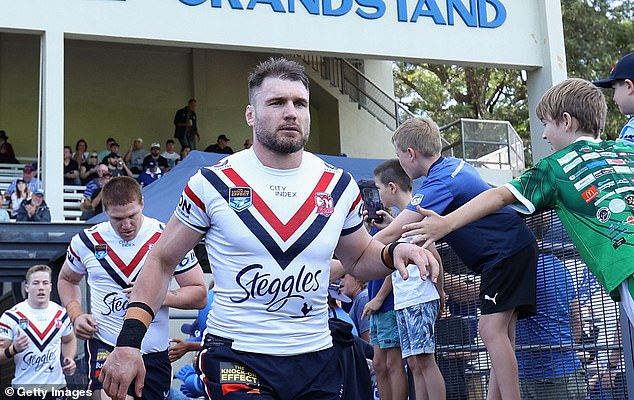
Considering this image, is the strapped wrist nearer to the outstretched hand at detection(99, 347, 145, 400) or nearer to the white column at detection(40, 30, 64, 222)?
the white column at detection(40, 30, 64, 222)

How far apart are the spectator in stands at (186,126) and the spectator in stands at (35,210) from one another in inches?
325

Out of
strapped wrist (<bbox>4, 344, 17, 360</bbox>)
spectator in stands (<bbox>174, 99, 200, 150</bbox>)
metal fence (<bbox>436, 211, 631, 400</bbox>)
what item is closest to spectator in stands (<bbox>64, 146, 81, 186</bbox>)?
spectator in stands (<bbox>174, 99, 200, 150</bbox>)

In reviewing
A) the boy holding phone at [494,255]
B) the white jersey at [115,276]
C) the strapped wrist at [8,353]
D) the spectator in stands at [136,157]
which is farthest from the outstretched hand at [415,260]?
the spectator in stands at [136,157]

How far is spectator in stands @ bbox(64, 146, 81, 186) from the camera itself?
2145 cm

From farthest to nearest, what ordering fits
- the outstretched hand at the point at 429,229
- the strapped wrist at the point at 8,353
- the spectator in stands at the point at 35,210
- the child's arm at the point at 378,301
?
the spectator in stands at the point at 35,210 → the strapped wrist at the point at 8,353 → the child's arm at the point at 378,301 → the outstretched hand at the point at 429,229

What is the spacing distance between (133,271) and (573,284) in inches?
130

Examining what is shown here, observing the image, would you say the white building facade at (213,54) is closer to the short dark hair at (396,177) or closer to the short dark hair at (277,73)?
the short dark hair at (396,177)

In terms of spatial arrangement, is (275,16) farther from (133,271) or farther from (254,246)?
(254,246)

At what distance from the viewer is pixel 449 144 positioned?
2325 centimetres

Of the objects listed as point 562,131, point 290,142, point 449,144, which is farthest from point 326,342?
point 449,144

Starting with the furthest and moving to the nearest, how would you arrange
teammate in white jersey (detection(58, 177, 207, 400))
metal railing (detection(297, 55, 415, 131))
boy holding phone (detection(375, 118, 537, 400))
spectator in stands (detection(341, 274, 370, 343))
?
metal railing (detection(297, 55, 415, 131)) < spectator in stands (detection(341, 274, 370, 343)) < teammate in white jersey (detection(58, 177, 207, 400)) < boy holding phone (detection(375, 118, 537, 400))

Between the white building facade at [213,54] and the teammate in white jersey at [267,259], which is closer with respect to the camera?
the teammate in white jersey at [267,259]

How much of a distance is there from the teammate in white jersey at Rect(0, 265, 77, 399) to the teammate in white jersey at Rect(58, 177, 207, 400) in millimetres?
4516

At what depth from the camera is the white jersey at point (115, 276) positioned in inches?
285
